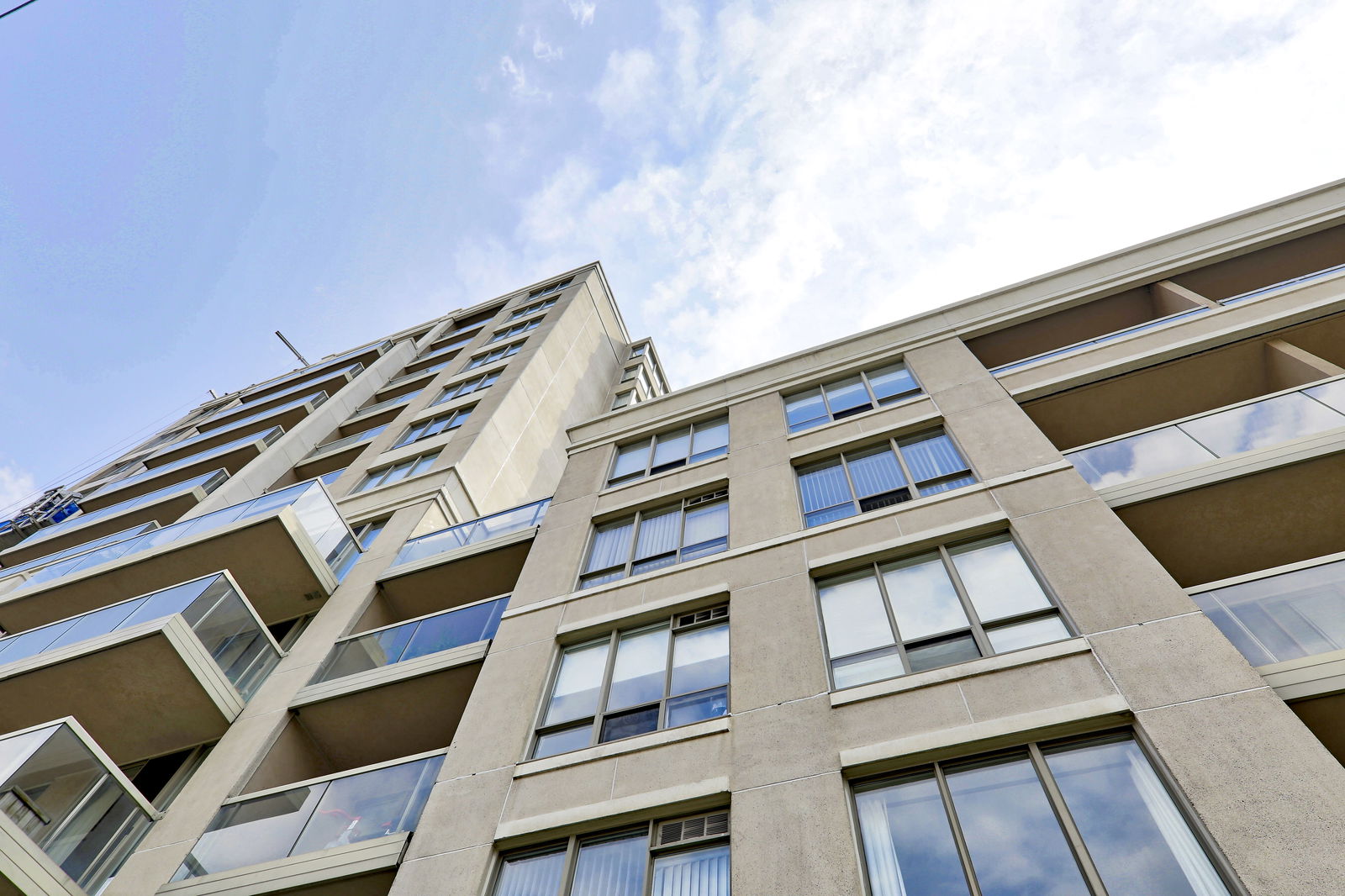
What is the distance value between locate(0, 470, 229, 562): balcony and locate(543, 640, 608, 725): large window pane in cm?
2242

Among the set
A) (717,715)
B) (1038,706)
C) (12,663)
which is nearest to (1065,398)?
(1038,706)

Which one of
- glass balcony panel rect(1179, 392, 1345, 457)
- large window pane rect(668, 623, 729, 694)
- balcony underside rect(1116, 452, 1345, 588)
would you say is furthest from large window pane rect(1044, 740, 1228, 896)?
glass balcony panel rect(1179, 392, 1345, 457)

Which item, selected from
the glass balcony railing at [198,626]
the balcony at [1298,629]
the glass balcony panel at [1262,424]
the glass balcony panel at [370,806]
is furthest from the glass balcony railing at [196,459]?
the balcony at [1298,629]

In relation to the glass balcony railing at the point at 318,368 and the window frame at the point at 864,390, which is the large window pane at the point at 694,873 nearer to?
the window frame at the point at 864,390

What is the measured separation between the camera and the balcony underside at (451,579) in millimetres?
16547

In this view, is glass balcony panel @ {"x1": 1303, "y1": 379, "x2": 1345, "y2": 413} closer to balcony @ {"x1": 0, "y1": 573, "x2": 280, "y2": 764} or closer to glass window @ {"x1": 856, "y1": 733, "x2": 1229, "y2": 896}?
glass window @ {"x1": 856, "y1": 733, "x2": 1229, "y2": 896}

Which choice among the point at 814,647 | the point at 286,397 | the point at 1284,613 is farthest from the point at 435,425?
the point at 1284,613

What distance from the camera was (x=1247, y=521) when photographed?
34.5ft

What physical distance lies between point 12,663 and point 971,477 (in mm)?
16249

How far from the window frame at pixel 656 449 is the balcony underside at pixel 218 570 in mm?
6523

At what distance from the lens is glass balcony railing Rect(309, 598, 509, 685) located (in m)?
13.6

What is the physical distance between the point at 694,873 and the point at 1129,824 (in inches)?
157

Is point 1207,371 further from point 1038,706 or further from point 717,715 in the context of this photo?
point 717,715

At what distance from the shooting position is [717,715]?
9.59 meters
